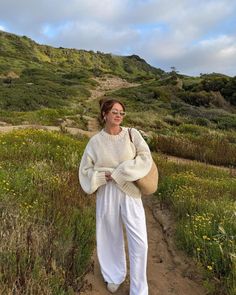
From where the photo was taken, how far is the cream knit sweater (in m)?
4.17

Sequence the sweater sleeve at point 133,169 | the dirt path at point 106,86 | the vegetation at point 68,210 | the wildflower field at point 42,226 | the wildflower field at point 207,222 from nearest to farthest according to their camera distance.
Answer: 1. the wildflower field at point 42,226
2. the vegetation at point 68,210
3. the sweater sleeve at point 133,169
4. the wildflower field at point 207,222
5. the dirt path at point 106,86

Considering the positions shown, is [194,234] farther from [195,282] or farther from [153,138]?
[153,138]

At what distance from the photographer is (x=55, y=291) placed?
149 inches

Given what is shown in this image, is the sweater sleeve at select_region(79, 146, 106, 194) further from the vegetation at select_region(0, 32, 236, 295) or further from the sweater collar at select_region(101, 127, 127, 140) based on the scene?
the vegetation at select_region(0, 32, 236, 295)

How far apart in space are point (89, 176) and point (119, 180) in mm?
316

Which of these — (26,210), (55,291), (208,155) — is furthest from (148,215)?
(208,155)

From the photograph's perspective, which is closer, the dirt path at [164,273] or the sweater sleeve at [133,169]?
the sweater sleeve at [133,169]

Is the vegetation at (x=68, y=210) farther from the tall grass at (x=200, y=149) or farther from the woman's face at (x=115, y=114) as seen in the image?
the woman's face at (x=115, y=114)

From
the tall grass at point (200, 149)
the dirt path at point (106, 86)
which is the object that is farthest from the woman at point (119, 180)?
the dirt path at point (106, 86)

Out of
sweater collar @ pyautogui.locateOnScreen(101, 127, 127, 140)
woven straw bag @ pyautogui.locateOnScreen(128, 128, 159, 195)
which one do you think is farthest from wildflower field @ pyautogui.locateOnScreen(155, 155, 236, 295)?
sweater collar @ pyautogui.locateOnScreen(101, 127, 127, 140)

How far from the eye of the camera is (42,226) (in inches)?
185

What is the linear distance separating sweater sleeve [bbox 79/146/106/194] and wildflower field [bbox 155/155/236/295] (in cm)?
147

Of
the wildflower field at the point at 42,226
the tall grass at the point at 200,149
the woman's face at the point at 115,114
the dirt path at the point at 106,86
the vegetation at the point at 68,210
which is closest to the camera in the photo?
the wildflower field at the point at 42,226

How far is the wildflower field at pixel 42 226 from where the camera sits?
12.3 feet
